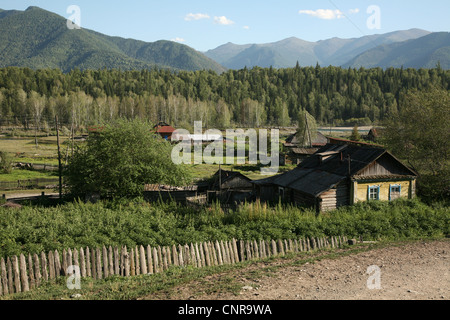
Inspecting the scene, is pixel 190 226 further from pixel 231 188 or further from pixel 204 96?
pixel 204 96

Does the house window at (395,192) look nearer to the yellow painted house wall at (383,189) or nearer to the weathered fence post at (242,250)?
the yellow painted house wall at (383,189)

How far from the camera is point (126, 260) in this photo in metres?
12.8

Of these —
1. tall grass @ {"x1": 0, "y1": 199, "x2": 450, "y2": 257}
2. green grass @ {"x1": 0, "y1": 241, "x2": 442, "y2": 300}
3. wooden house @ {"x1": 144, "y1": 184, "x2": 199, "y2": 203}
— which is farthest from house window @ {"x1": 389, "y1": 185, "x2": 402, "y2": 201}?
wooden house @ {"x1": 144, "y1": 184, "x2": 199, "y2": 203}

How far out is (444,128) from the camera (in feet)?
109

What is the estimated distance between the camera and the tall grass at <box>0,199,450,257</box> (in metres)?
15.8

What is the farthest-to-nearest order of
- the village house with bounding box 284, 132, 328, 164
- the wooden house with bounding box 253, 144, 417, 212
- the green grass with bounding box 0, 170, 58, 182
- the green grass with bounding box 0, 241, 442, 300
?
the village house with bounding box 284, 132, 328, 164 → the green grass with bounding box 0, 170, 58, 182 → the wooden house with bounding box 253, 144, 417, 212 → the green grass with bounding box 0, 241, 442, 300

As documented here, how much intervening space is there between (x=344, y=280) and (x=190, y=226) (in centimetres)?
952

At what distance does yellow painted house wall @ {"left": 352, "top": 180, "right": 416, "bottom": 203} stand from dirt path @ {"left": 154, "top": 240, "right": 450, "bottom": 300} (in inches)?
462

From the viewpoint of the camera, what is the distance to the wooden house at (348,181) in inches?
1004

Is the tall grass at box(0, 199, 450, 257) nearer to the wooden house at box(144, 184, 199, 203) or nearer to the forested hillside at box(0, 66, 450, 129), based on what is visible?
the wooden house at box(144, 184, 199, 203)

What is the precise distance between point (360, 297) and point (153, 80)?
→ 601 feet

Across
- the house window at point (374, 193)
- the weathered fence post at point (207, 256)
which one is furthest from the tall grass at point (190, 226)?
the weathered fence post at point (207, 256)

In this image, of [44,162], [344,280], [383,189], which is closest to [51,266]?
[344,280]

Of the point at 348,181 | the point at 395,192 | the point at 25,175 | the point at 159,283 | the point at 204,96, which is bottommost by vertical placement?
the point at 25,175
